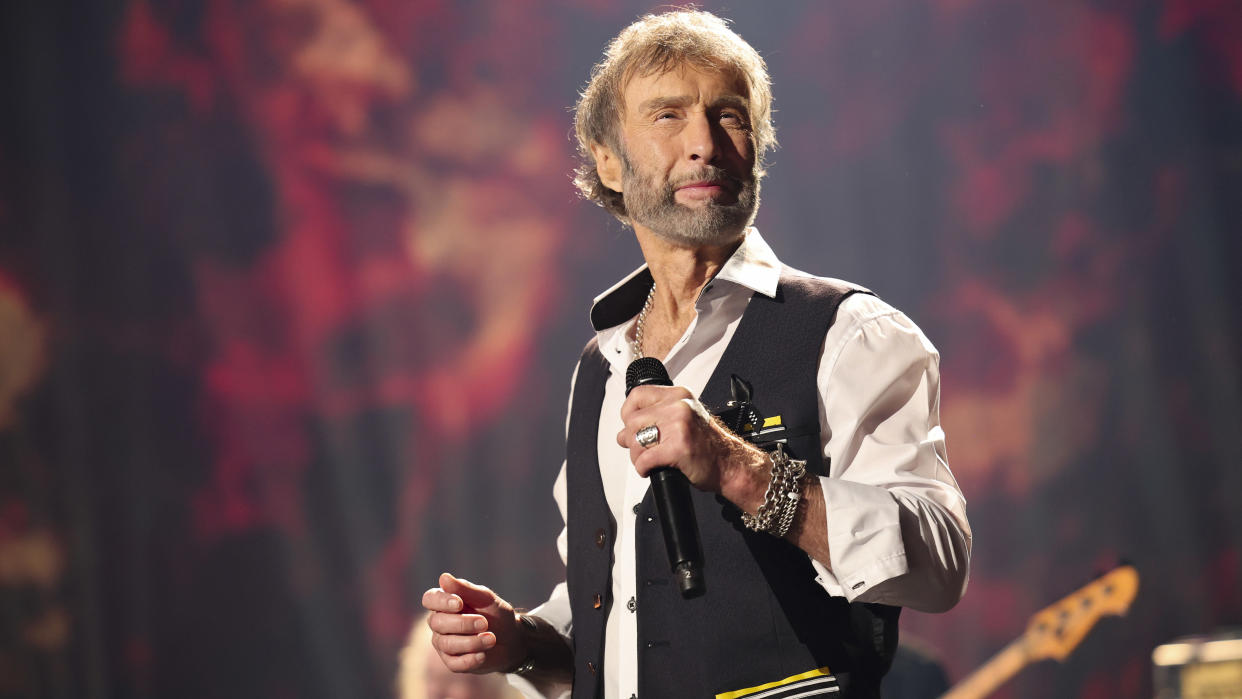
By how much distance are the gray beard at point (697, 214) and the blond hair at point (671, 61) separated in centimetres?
9

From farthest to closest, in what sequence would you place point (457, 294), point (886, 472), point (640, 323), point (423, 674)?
point (457, 294) < point (423, 674) < point (640, 323) < point (886, 472)

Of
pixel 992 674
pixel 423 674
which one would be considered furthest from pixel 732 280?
pixel 992 674

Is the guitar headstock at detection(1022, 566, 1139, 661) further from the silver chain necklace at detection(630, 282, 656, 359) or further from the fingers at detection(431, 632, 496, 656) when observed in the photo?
the fingers at detection(431, 632, 496, 656)

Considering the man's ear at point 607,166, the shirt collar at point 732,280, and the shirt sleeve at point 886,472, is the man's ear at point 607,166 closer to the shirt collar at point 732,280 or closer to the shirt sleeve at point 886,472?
the shirt collar at point 732,280

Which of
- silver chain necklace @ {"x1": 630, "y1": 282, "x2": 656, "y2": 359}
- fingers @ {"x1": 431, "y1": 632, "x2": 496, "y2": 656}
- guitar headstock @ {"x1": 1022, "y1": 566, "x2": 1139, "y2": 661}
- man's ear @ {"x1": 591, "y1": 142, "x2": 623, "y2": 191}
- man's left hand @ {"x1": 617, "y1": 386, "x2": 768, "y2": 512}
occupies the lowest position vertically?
guitar headstock @ {"x1": 1022, "y1": 566, "x2": 1139, "y2": 661}

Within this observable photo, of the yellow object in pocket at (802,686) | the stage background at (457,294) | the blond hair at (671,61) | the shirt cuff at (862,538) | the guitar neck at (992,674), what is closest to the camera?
the shirt cuff at (862,538)

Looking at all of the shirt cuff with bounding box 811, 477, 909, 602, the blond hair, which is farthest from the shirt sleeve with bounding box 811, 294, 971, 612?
the blond hair

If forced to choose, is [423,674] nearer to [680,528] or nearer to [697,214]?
[697,214]

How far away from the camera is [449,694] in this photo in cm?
300

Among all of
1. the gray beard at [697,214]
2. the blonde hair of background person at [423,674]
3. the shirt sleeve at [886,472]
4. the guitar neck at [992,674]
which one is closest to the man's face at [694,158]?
the gray beard at [697,214]

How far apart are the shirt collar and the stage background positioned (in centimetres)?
136

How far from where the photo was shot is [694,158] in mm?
1579

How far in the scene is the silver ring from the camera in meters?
1.08

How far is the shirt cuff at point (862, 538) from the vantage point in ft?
3.74
